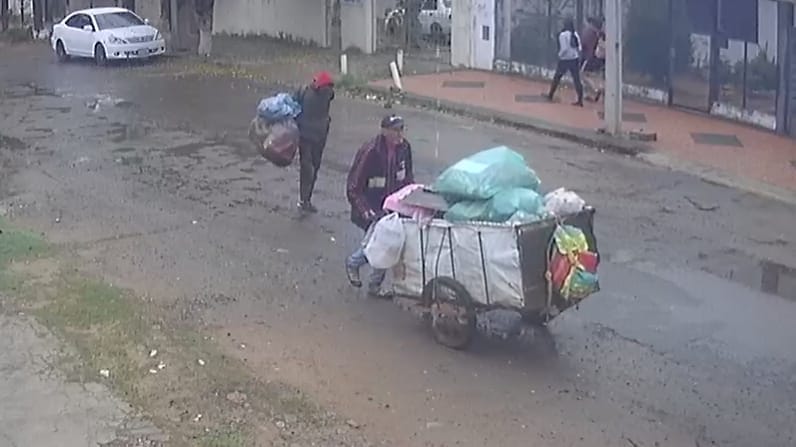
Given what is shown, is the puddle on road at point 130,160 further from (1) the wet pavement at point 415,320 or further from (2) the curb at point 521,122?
(2) the curb at point 521,122

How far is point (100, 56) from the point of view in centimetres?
3284

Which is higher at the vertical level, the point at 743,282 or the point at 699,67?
the point at 699,67

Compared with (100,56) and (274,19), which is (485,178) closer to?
(100,56)

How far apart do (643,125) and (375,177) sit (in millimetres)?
10466

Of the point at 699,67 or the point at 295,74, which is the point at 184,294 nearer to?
the point at 699,67

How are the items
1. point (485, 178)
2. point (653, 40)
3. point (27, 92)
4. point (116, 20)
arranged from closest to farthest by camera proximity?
A: point (485, 178), point (653, 40), point (27, 92), point (116, 20)

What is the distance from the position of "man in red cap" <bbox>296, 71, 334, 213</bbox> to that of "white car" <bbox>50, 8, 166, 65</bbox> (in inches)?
742

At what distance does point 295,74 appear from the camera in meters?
28.6

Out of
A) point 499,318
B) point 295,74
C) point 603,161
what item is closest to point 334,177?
point 603,161

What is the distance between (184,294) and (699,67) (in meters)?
12.9

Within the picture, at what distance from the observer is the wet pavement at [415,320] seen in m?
9.09

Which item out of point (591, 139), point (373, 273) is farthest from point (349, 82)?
Result: point (373, 273)

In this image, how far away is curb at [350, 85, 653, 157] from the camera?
19344 mm

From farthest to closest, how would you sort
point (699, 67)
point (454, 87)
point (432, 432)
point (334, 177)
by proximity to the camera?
point (454, 87) < point (699, 67) < point (334, 177) < point (432, 432)
